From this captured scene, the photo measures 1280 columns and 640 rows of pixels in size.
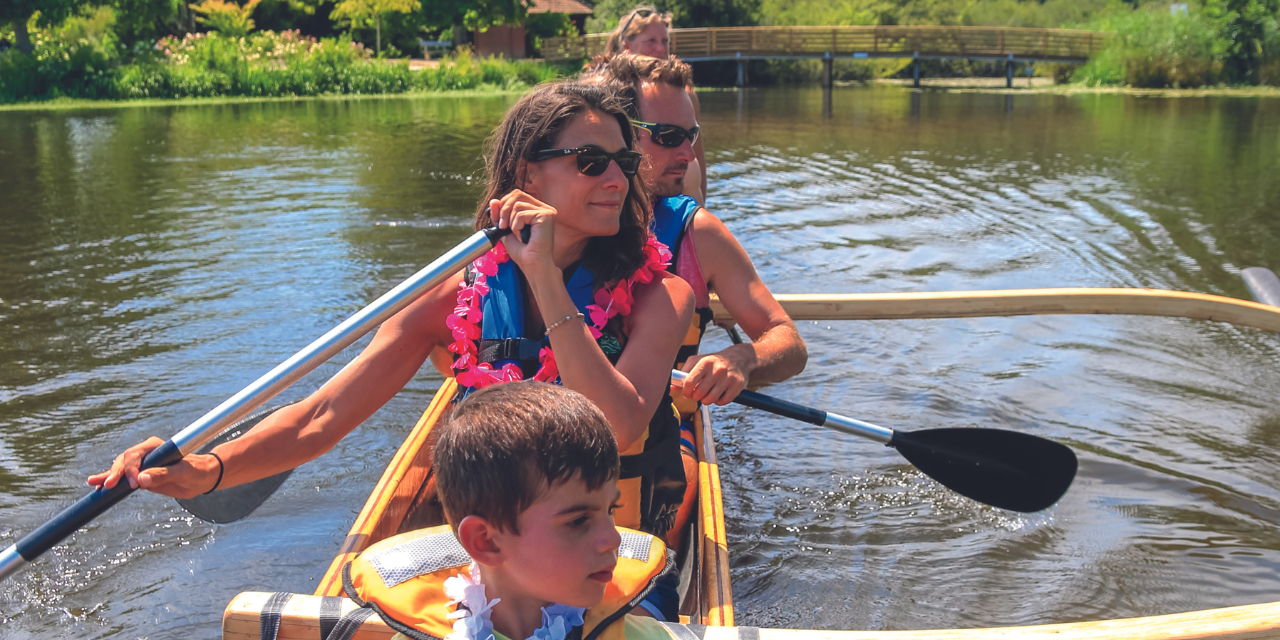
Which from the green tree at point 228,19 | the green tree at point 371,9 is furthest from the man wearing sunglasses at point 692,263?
the green tree at point 228,19

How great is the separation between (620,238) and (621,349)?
248 mm

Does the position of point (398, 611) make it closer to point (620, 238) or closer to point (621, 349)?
point (621, 349)

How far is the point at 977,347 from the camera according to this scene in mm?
5875

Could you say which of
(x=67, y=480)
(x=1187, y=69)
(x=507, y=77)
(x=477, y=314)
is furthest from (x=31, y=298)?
(x=1187, y=69)

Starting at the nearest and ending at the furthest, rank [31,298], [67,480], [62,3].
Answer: [67,480]
[31,298]
[62,3]

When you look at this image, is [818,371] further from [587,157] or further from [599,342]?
[587,157]

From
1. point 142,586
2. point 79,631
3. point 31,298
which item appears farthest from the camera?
point 31,298

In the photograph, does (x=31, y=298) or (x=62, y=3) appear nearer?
(x=31, y=298)

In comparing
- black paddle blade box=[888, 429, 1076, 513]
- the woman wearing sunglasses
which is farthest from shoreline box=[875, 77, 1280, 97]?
the woman wearing sunglasses

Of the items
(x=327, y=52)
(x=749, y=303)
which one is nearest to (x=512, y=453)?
(x=749, y=303)

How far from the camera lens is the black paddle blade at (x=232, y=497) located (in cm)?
234

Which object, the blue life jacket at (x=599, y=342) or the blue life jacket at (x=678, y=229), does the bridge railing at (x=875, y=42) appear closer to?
the blue life jacket at (x=678, y=229)

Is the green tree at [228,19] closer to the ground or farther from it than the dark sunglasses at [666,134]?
farther from it

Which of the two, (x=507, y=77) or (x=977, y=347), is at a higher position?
(x=507, y=77)
